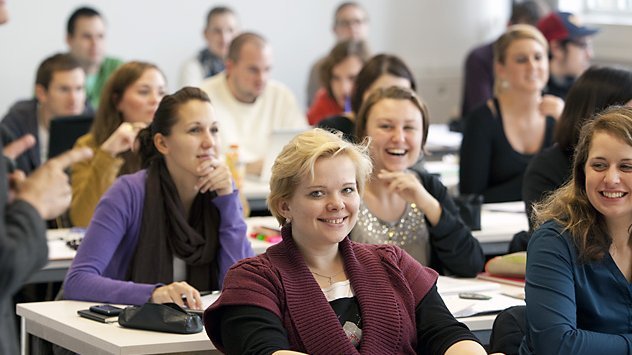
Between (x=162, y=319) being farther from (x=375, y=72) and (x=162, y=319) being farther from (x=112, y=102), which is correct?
(x=375, y=72)

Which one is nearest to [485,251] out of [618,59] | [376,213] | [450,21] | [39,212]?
[376,213]

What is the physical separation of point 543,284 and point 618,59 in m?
6.16

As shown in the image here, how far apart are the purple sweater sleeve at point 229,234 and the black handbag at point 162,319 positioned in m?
0.60

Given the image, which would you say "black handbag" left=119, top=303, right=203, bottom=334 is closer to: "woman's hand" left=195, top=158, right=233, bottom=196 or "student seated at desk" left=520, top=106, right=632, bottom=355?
"woman's hand" left=195, top=158, right=233, bottom=196

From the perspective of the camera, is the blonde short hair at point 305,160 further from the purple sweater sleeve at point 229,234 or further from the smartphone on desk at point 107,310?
the purple sweater sleeve at point 229,234

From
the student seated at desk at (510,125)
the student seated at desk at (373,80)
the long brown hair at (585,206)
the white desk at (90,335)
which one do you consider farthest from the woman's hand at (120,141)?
the long brown hair at (585,206)

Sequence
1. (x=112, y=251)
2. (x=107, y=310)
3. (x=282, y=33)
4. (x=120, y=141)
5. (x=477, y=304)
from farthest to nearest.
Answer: (x=282, y=33) → (x=120, y=141) → (x=112, y=251) → (x=477, y=304) → (x=107, y=310)

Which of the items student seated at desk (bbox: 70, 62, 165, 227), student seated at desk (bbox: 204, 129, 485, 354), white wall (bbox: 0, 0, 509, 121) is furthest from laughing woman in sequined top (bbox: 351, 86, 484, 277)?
white wall (bbox: 0, 0, 509, 121)

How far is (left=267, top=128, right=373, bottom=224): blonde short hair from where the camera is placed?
9.75 feet

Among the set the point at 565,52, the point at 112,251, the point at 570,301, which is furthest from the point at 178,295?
the point at 565,52

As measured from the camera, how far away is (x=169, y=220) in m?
3.75

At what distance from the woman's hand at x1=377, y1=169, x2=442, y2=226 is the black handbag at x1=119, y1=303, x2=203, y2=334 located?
3.22 feet

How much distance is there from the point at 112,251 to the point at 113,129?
1.47 metres

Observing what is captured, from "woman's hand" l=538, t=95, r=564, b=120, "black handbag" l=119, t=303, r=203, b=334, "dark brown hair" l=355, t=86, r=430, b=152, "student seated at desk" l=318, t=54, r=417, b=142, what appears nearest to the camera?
"black handbag" l=119, t=303, r=203, b=334
